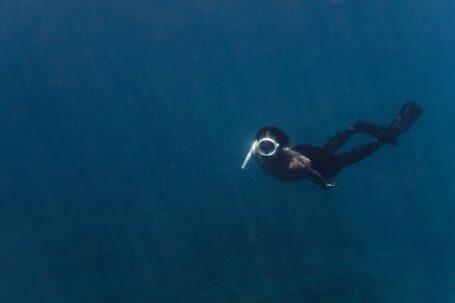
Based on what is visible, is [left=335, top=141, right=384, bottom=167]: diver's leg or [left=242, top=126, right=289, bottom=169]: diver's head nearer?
[left=242, top=126, right=289, bottom=169]: diver's head

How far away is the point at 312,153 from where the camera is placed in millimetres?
7242

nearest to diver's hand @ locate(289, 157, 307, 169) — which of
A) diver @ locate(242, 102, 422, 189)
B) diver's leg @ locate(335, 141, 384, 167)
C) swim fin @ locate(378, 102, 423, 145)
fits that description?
diver @ locate(242, 102, 422, 189)

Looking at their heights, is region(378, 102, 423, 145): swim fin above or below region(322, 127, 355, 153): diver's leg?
above

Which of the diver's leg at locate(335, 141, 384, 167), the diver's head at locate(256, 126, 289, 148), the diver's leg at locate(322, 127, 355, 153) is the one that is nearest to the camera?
the diver's head at locate(256, 126, 289, 148)

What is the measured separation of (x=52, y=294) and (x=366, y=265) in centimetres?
899

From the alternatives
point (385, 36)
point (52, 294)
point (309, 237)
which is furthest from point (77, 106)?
point (385, 36)

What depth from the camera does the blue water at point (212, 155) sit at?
44.9ft

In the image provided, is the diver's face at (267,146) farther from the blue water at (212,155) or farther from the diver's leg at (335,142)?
the blue water at (212,155)

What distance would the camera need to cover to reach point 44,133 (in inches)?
1175

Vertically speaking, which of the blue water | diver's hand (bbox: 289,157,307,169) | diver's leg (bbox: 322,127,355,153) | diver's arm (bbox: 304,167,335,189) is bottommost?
diver's arm (bbox: 304,167,335,189)

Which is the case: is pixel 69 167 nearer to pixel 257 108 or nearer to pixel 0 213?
pixel 0 213

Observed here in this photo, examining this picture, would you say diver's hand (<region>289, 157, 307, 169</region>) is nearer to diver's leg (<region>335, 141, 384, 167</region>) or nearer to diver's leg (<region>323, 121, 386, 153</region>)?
diver's leg (<region>335, 141, 384, 167</region>)

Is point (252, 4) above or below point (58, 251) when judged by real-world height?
above

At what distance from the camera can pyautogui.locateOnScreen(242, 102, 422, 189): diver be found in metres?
6.25
